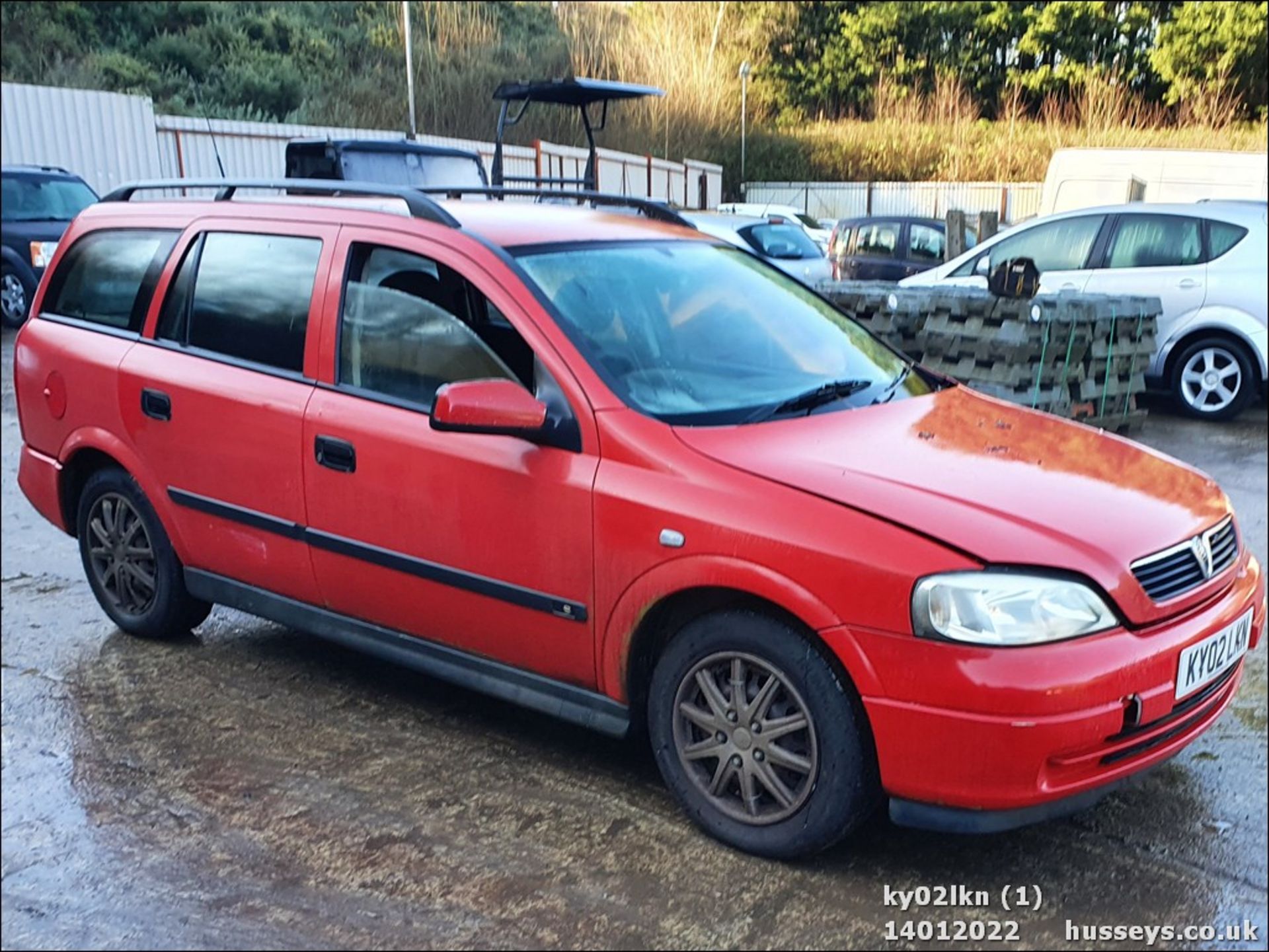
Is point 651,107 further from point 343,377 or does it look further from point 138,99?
point 343,377

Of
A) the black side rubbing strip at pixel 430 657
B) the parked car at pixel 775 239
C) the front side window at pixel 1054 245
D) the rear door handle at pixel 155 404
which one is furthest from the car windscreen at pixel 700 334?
the parked car at pixel 775 239

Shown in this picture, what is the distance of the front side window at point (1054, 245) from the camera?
963 cm

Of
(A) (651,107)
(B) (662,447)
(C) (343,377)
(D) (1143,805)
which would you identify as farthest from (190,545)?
(A) (651,107)

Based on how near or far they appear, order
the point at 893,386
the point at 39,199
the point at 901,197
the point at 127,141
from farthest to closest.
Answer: the point at 901,197, the point at 127,141, the point at 39,199, the point at 893,386

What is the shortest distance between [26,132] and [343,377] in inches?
638

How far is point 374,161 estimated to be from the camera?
35.7 ft

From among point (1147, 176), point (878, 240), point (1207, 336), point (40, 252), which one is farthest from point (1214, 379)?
point (40, 252)

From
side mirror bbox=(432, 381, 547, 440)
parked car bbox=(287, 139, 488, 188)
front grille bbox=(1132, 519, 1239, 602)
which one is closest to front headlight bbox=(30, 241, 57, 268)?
parked car bbox=(287, 139, 488, 188)

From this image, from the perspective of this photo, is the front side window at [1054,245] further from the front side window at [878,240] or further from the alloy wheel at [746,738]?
the alloy wheel at [746,738]

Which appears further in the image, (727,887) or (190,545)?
(190,545)

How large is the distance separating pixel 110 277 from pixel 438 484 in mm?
1980

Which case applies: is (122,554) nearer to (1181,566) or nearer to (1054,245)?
(1181,566)

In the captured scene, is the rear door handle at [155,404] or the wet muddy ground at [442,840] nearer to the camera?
the wet muddy ground at [442,840]

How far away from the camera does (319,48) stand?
31.1 metres
